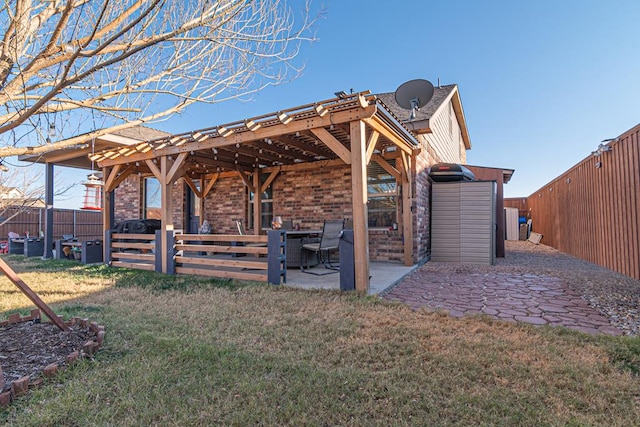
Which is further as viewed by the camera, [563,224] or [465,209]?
[563,224]

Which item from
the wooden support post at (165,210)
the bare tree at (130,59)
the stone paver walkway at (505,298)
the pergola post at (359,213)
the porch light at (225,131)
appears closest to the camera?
the bare tree at (130,59)

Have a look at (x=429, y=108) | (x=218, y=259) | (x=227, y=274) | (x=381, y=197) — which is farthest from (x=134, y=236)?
(x=429, y=108)

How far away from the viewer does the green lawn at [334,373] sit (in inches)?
71.7

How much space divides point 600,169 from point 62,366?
988cm

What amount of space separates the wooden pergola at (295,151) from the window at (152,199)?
1.99 meters

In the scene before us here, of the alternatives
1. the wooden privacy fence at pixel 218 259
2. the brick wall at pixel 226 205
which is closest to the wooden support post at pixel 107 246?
the wooden privacy fence at pixel 218 259

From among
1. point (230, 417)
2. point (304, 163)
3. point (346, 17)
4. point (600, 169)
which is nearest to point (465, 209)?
point (600, 169)

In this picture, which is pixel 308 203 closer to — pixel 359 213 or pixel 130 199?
pixel 359 213

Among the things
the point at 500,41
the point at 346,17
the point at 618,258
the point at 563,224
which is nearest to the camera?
the point at 346,17

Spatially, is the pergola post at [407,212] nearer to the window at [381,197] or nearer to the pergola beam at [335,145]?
the window at [381,197]

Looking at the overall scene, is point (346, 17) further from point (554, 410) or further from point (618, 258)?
point (618, 258)

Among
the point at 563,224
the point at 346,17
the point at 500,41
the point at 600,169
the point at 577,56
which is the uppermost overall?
the point at 500,41

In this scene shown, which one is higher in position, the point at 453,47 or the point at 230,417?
the point at 453,47

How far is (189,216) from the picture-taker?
10.7 m
